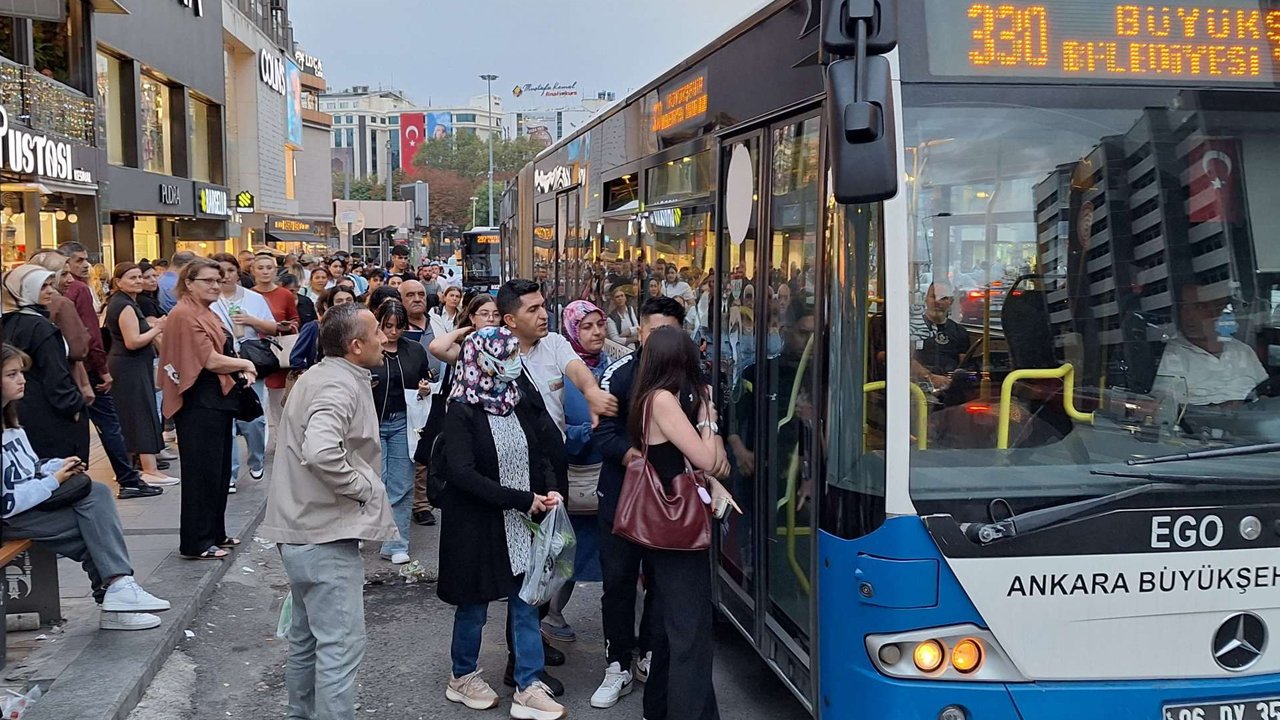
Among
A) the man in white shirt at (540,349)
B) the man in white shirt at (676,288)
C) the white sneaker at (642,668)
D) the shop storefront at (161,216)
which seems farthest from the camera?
the shop storefront at (161,216)

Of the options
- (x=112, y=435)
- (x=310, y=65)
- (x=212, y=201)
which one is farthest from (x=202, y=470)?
(x=310, y=65)

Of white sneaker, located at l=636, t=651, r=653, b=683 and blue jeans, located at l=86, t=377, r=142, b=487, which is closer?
white sneaker, located at l=636, t=651, r=653, b=683

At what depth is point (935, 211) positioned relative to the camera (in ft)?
12.3

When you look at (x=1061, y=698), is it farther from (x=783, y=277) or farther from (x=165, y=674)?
(x=165, y=674)

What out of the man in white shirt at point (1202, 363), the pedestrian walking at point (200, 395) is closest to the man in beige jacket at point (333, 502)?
the pedestrian walking at point (200, 395)

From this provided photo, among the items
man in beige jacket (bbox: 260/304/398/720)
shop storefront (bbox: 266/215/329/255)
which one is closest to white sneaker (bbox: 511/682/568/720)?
man in beige jacket (bbox: 260/304/398/720)

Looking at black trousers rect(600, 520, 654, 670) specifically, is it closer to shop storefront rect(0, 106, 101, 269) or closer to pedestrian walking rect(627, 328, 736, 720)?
pedestrian walking rect(627, 328, 736, 720)

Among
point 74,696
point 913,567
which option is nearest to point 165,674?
point 74,696

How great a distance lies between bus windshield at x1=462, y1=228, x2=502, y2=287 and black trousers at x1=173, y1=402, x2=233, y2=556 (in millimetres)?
36375

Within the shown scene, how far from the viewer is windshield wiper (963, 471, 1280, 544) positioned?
3.61 m

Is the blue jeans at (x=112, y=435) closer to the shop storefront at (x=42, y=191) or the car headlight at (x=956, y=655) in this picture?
Answer: the shop storefront at (x=42, y=191)

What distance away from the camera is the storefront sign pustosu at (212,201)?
2983 centimetres

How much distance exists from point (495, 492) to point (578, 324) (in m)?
1.36

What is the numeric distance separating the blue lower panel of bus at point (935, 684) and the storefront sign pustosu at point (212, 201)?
28.9 meters
